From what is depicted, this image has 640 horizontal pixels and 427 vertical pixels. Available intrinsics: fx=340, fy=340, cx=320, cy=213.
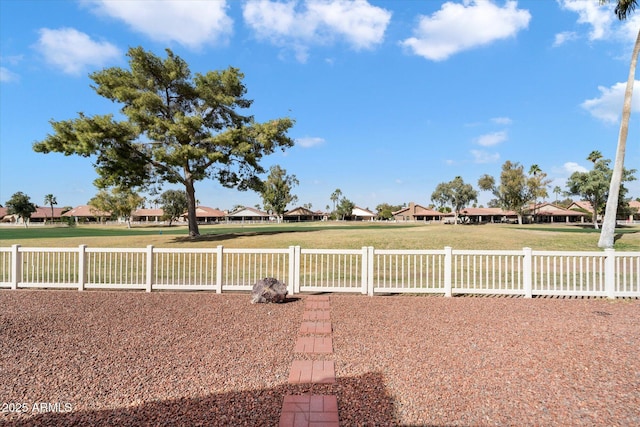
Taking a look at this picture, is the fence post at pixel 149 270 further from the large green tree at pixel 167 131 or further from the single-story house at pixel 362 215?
the single-story house at pixel 362 215

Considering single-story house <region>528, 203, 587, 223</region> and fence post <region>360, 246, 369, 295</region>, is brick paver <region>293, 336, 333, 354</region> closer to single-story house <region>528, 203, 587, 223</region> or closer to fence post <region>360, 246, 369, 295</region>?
fence post <region>360, 246, 369, 295</region>

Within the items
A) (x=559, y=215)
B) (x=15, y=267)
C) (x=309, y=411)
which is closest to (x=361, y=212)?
(x=559, y=215)

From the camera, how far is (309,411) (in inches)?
127

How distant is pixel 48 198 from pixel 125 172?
4037 inches

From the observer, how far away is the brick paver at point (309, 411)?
302cm

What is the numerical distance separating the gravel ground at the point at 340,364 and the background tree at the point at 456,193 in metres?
69.6

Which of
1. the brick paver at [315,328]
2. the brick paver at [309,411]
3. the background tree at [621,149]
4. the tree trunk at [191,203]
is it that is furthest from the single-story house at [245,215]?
the brick paver at [309,411]

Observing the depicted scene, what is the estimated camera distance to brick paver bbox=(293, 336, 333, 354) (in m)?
4.76

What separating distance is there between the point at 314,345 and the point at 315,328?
860 millimetres

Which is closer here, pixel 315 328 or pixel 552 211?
pixel 315 328

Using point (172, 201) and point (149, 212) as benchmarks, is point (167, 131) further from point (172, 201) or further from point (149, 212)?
point (149, 212)

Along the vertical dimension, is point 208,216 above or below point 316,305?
above

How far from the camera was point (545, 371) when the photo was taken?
414 centimetres

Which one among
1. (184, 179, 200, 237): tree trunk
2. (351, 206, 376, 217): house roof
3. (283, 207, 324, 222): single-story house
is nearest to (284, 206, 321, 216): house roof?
(283, 207, 324, 222): single-story house
